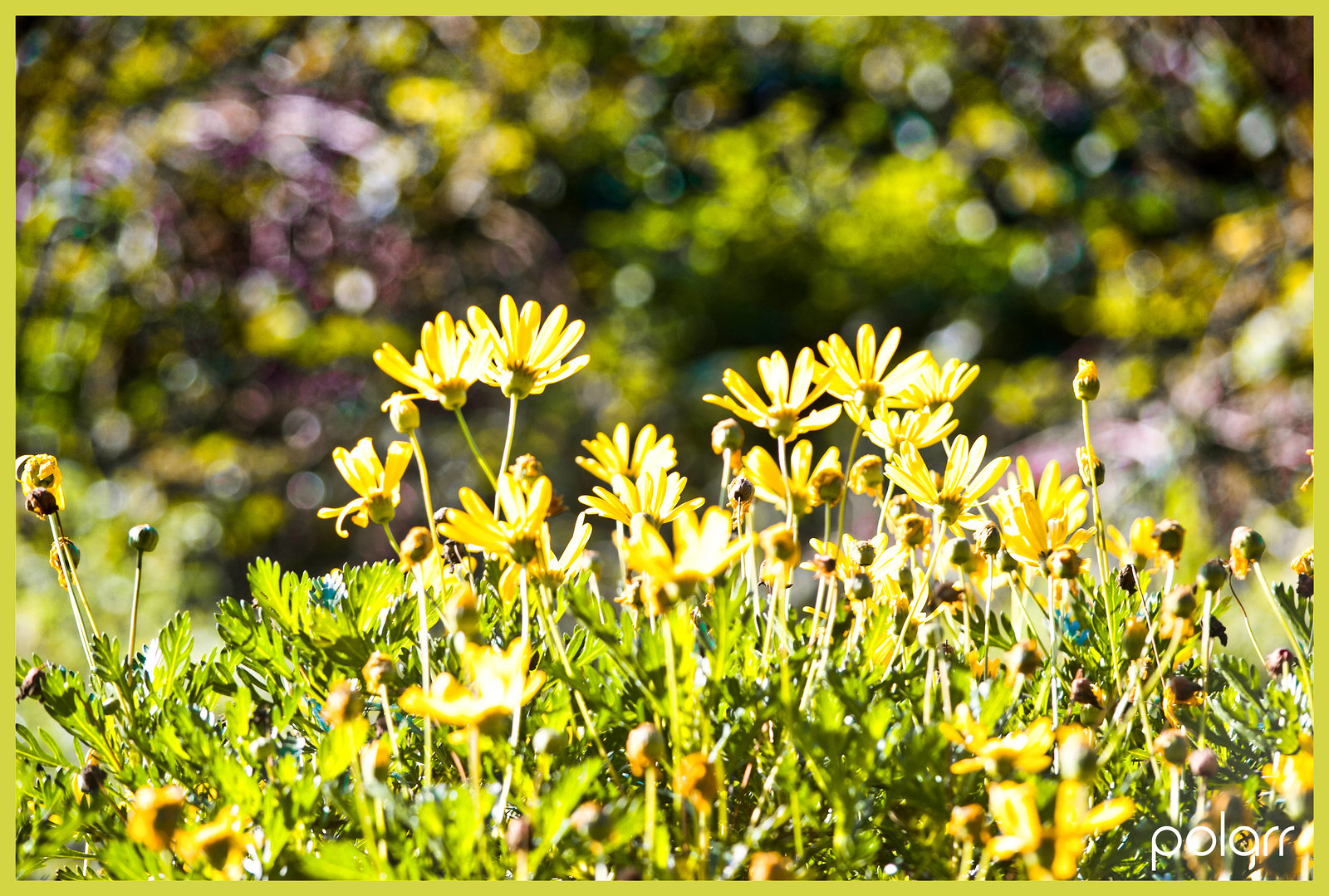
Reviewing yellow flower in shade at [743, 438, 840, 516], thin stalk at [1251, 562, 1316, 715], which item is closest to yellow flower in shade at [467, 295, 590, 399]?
yellow flower in shade at [743, 438, 840, 516]

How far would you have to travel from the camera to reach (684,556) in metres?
0.51

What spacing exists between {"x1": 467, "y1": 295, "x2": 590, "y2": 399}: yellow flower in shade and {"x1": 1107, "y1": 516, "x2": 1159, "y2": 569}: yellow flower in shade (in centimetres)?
39

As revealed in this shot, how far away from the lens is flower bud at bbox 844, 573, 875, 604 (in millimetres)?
642

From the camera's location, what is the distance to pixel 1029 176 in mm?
3141

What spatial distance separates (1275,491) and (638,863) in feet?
7.81

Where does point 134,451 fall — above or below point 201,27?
below

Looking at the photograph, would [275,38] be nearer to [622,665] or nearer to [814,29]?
[814,29]

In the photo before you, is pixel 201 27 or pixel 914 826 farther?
pixel 201 27

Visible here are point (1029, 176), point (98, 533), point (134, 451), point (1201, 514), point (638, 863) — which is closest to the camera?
point (638, 863)

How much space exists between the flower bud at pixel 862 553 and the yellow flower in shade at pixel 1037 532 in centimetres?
9

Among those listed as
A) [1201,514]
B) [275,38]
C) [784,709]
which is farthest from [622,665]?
[275,38]

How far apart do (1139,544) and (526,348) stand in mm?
437

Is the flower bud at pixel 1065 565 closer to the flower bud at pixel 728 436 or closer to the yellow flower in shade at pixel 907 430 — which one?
the yellow flower in shade at pixel 907 430

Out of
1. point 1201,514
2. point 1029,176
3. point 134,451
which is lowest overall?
point 1201,514
